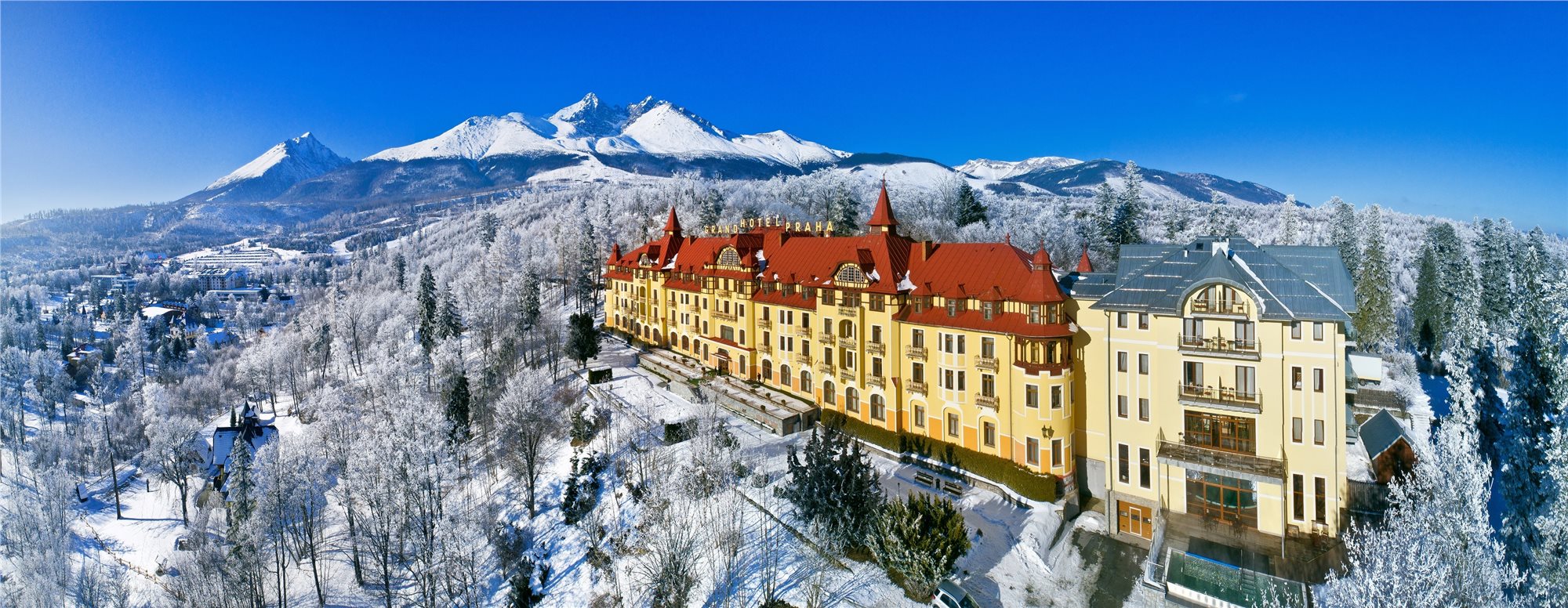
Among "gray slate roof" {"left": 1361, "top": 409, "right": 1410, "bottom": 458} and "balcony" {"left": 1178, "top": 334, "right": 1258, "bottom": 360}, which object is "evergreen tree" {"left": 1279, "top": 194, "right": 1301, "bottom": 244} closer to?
"gray slate roof" {"left": 1361, "top": 409, "right": 1410, "bottom": 458}

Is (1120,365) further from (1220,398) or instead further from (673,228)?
(673,228)

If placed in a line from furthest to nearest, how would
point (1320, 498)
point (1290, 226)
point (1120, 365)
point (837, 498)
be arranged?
point (1290, 226)
point (1120, 365)
point (1320, 498)
point (837, 498)

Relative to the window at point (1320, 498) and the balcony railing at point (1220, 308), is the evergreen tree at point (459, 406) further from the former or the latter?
the window at point (1320, 498)

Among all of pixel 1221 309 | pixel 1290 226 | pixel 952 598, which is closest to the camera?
pixel 952 598

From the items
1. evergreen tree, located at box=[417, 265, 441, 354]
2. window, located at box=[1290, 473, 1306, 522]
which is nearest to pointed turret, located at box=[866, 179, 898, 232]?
window, located at box=[1290, 473, 1306, 522]

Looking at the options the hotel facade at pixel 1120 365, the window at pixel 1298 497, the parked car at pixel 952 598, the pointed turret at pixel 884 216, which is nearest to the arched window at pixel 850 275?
the hotel facade at pixel 1120 365

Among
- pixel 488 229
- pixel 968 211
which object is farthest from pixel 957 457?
pixel 488 229
